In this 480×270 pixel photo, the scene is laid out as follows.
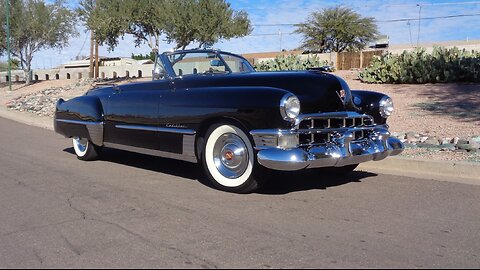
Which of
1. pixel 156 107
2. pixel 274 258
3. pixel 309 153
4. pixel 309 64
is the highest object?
pixel 309 64

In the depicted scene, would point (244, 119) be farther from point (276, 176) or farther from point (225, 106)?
point (276, 176)

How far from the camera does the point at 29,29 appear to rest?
39.3 metres

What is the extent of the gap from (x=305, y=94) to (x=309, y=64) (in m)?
14.4

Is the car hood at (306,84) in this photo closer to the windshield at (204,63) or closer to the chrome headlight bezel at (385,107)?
the chrome headlight bezel at (385,107)

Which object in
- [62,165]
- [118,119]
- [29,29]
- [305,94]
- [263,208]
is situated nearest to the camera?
[263,208]

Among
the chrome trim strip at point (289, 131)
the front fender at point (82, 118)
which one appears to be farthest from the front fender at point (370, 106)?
the front fender at point (82, 118)

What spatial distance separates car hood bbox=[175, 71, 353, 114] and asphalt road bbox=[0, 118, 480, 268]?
1040mm

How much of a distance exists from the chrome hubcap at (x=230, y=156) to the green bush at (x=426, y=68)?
12653mm

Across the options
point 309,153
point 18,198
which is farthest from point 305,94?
point 18,198

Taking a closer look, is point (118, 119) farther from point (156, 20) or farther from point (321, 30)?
point (321, 30)

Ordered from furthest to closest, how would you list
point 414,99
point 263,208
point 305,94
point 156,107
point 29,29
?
point 29,29 < point 414,99 < point 156,107 < point 305,94 < point 263,208

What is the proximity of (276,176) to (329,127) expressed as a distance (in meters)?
1.49

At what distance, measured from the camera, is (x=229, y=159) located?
19.7 ft

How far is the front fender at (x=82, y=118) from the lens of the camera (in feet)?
25.7
